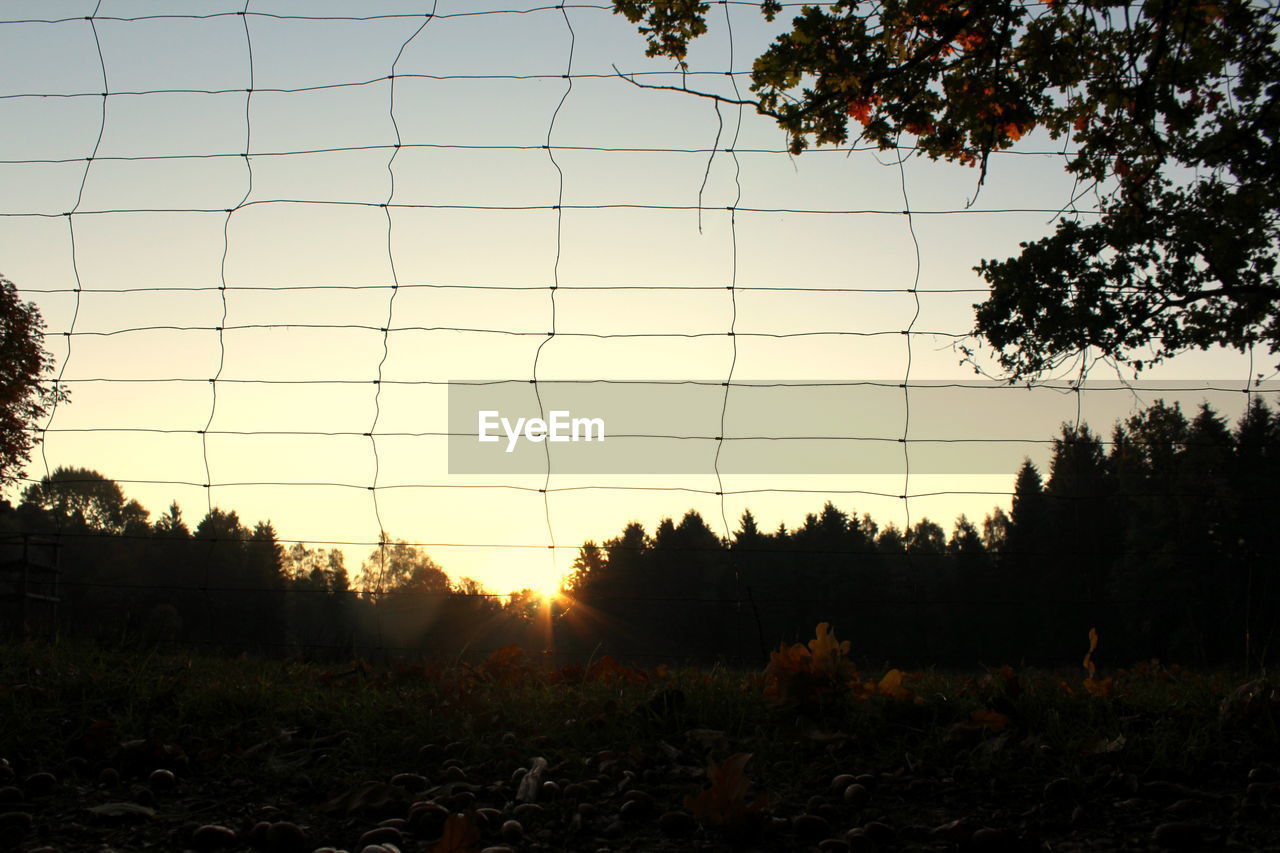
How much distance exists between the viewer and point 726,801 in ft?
5.63

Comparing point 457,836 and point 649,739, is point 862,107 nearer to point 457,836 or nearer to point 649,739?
point 649,739

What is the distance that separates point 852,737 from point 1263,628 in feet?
7.50

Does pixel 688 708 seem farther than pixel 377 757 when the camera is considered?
Yes

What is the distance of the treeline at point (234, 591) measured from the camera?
391 cm

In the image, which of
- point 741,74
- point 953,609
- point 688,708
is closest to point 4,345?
point 741,74

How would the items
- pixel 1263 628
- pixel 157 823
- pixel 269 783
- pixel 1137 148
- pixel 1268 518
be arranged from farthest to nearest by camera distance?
pixel 1268 518, pixel 1137 148, pixel 1263 628, pixel 269 783, pixel 157 823

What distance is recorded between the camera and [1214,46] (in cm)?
399

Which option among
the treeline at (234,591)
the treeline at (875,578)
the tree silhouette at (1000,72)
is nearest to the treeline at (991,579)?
the treeline at (875,578)

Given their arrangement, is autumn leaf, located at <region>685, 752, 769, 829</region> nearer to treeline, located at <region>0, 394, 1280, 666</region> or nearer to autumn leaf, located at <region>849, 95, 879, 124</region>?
autumn leaf, located at <region>849, 95, 879, 124</region>

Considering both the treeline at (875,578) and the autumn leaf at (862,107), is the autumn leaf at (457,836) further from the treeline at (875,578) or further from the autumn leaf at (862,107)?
the treeline at (875,578)

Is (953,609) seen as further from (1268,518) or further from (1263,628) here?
(1263,628)

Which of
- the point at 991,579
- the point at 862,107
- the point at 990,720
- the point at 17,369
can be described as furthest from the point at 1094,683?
the point at 991,579

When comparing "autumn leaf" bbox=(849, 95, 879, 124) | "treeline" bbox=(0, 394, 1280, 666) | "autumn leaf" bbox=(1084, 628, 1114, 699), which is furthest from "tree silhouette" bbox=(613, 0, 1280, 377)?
"treeline" bbox=(0, 394, 1280, 666)

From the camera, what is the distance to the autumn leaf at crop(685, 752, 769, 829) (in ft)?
5.61
